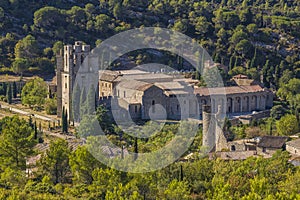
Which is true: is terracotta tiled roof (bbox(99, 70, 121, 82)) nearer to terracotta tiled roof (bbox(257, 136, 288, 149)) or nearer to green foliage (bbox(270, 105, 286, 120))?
green foliage (bbox(270, 105, 286, 120))

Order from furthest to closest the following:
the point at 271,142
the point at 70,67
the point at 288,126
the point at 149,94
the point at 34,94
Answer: the point at 34,94 < the point at 70,67 < the point at 149,94 < the point at 288,126 < the point at 271,142

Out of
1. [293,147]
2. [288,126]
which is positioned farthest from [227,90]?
[293,147]

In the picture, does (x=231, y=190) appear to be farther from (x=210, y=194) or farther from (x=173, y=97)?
(x=173, y=97)

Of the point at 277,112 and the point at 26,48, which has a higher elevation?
the point at 26,48

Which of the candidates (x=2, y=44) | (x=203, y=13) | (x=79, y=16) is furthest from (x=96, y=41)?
(x=203, y=13)

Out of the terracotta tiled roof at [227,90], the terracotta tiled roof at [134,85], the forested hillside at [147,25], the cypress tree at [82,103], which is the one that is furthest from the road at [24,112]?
the terracotta tiled roof at [227,90]

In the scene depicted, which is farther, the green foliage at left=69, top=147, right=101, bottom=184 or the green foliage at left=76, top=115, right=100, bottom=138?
the green foliage at left=76, top=115, right=100, bottom=138

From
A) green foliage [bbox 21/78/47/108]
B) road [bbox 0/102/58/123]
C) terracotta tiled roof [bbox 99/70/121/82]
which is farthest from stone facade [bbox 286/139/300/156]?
green foliage [bbox 21/78/47/108]

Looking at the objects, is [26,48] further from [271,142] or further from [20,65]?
[271,142]
